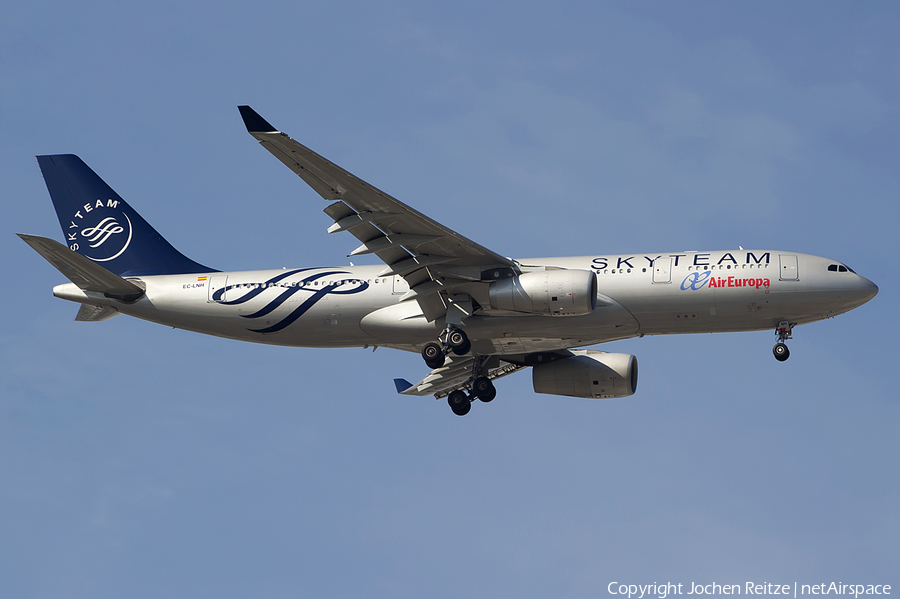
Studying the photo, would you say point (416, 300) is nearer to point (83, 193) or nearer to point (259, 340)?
point (259, 340)

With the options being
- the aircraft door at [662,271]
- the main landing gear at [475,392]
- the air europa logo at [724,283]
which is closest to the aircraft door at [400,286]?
the main landing gear at [475,392]

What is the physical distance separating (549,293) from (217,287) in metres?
12.5

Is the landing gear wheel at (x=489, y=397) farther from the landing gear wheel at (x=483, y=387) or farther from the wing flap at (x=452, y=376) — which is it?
the wing flap at (x=452, y=376)

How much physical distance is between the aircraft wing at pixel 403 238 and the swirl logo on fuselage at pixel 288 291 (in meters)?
1.49

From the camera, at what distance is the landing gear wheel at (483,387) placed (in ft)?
129

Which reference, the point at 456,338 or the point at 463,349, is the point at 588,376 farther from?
the point at 456,338

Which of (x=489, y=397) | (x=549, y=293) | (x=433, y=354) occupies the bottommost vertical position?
(x=489, y=397)

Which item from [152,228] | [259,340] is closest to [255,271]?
[259,340]

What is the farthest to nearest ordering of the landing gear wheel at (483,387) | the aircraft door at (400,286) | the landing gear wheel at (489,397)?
the landing gear wheel at (489,397), the landing gear wheel at (483,387), the aircraft door at (400,286)

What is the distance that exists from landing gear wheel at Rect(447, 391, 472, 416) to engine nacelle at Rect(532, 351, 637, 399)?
121 inches

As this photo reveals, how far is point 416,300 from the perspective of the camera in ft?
117

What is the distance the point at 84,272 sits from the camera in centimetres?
3612

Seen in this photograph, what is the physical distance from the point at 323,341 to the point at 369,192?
8076 mm

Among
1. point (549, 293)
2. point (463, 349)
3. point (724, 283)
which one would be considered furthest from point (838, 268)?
point (463, 349)
